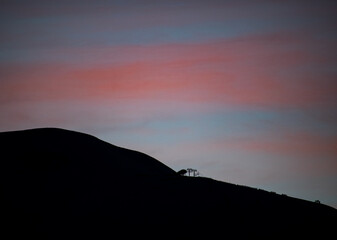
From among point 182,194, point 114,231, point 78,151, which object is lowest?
point 114,231

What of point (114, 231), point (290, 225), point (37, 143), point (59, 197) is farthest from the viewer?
point (37, 143)

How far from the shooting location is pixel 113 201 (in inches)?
1152

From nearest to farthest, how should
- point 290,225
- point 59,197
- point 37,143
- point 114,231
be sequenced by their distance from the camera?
1. point 114,231
2. point 59,197
3. point 290,225
4. point 37,143

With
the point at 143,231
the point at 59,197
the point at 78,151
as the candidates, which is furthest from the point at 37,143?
the point at 143,231

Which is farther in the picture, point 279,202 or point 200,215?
point 279,202

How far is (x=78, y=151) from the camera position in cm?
3391

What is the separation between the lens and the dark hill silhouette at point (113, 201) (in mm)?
26688

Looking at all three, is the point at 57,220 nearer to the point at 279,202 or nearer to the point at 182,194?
the point at 182,194

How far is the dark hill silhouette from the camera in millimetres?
26688

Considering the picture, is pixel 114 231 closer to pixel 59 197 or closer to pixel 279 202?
pixel 59 197

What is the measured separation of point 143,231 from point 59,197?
500cm

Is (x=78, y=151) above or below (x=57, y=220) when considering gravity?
above

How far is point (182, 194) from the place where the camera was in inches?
1252

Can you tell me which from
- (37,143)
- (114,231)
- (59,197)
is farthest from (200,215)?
(37,143)
